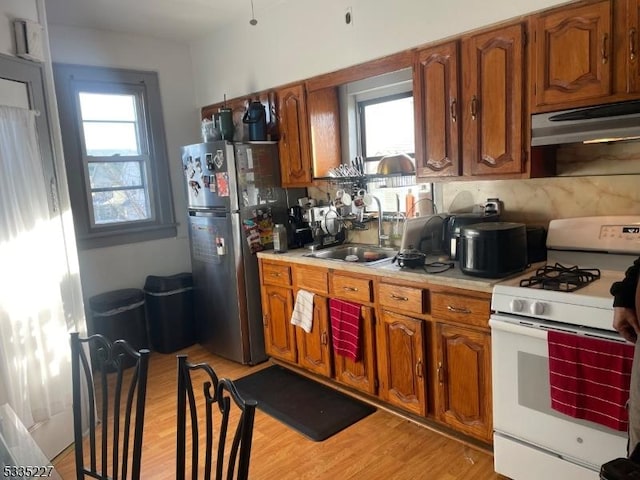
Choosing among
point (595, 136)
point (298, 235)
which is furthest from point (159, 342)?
point (595, 136)

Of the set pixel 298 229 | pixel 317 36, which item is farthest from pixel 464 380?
pixel 317 36

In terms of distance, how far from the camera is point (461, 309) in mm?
2293

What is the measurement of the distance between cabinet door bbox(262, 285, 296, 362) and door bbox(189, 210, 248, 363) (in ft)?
0.62

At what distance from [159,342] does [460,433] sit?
260 cm

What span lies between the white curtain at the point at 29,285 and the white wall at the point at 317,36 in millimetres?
1724

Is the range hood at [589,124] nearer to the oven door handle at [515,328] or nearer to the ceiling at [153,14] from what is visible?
the oven door handle at [515,328]

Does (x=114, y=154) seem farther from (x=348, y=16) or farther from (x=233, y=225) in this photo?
(x=348, y=16)

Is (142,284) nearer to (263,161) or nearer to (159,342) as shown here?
(159,342)

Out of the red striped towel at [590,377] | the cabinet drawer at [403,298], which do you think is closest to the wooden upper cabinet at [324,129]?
the cabinet drawer at [403,298]

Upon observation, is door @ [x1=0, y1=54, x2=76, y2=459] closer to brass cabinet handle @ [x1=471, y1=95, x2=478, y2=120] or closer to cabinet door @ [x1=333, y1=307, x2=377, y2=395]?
cabinet door @ [x1=333, y1=307, x2=377, y2=395]

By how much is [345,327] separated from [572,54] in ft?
5.97

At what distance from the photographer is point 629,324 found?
151 cm

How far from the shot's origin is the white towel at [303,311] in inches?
123

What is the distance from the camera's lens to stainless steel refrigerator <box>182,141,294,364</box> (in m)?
3.45
